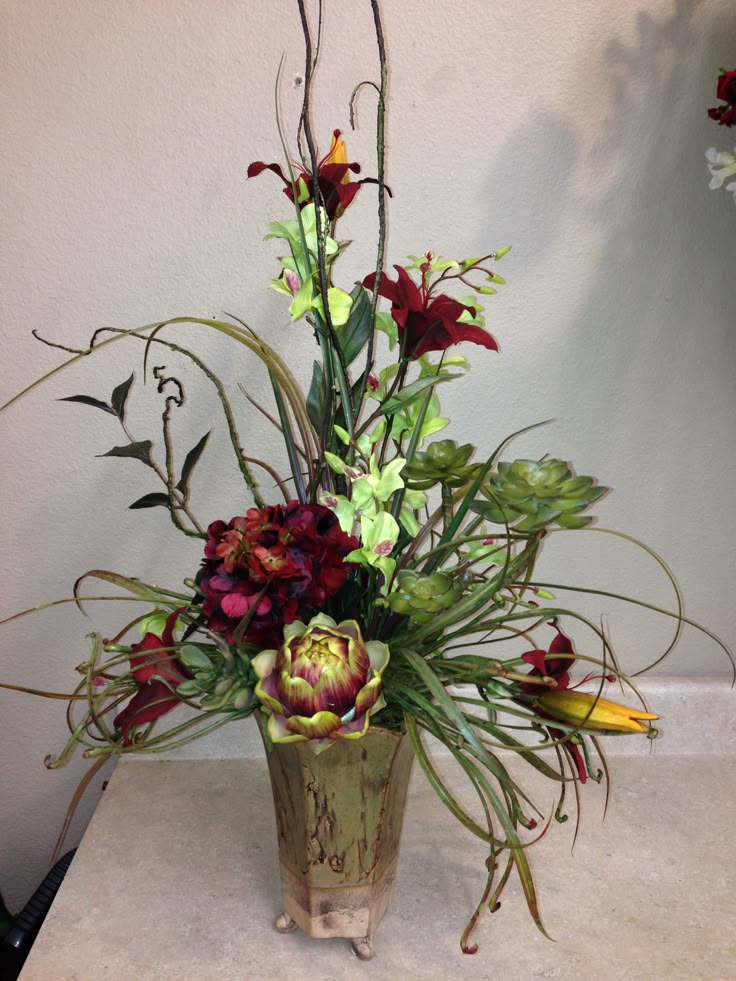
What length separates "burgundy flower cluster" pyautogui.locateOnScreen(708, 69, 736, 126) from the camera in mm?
826

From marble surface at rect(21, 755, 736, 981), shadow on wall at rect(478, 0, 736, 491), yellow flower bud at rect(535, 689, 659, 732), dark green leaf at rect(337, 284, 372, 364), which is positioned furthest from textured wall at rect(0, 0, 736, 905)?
yellow flower bud at rect(535, 689, 659, 732)

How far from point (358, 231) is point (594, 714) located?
58 cm

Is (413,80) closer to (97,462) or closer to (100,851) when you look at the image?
(97,462)

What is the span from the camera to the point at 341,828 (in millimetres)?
681

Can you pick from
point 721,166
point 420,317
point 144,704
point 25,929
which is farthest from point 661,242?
point 25,929

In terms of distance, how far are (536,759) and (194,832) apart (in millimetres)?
424

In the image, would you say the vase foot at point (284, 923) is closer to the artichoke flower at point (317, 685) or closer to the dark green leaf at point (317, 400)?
the artichoke flower at point (317, 685)

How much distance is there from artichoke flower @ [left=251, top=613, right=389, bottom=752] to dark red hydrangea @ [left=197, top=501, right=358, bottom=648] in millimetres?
22

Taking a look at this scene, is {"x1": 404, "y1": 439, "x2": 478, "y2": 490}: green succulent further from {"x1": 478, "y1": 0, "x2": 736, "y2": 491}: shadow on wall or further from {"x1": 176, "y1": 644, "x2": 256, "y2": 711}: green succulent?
{"x1": 478, "y1": 0, "x2": 736, "y2": 491}: shadow on wall

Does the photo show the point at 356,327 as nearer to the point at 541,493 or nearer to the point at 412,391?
the point at 412,391

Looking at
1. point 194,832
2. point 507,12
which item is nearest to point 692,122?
point 507,12

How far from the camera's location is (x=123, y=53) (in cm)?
89

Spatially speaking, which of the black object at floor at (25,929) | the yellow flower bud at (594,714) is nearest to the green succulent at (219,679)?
the yellow flower bud at (594,714)

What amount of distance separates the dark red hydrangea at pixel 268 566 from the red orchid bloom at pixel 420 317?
138mm
